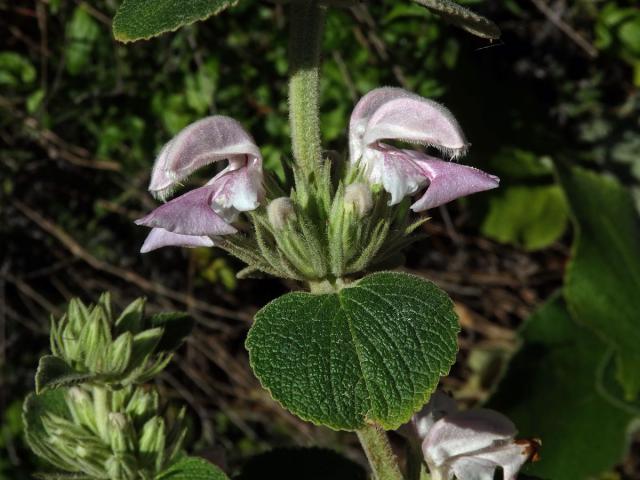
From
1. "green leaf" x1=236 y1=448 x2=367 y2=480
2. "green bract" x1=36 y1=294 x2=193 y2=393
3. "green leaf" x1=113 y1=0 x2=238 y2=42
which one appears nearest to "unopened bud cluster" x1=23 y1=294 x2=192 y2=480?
"green bract" x1=36 y1=294 x2=193 y2=393

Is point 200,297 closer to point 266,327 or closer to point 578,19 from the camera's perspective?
point 578,19

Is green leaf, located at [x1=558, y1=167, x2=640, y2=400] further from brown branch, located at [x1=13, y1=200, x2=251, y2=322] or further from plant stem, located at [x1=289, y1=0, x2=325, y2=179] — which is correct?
plant stem, located at [x1=289, y1=0, x2=325, y2=179]

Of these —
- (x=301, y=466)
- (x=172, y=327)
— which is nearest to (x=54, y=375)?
(x=172, y=327)

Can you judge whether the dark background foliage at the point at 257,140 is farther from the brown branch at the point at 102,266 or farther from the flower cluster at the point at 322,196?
the flower cluster at the point at 322,196

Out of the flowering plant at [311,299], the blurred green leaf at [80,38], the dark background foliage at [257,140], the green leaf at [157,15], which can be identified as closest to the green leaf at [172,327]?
the flowering plant at [311,299]

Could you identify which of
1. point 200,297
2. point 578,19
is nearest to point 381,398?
point 200,297

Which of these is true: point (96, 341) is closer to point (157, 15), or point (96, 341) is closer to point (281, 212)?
point (281, 212)
